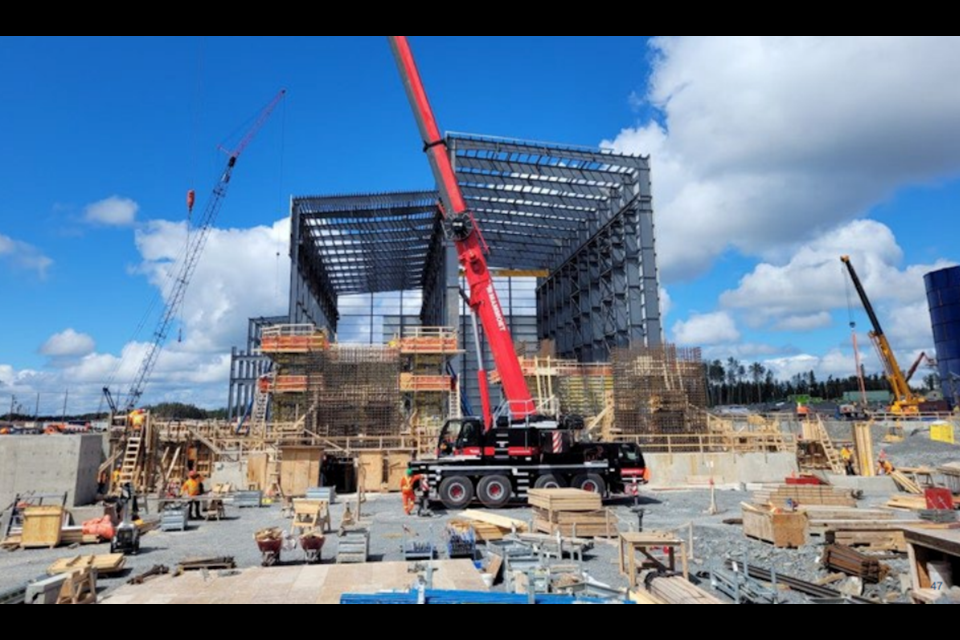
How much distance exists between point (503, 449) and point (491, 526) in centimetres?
517

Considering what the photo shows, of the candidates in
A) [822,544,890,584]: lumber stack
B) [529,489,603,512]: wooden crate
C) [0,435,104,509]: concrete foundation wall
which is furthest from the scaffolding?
[822,544,890,584]: lumber stack

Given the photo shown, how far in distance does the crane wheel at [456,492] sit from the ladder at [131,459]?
1544cm

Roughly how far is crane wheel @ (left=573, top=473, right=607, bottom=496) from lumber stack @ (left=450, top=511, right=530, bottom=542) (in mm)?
4838

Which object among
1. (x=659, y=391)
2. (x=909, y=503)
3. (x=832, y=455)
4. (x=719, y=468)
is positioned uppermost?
(x=659, y=391)

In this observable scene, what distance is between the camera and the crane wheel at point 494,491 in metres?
19.2

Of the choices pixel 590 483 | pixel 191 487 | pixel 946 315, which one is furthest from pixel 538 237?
pixel 946 315

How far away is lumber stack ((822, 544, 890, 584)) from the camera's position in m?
10.3

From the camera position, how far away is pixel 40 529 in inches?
581

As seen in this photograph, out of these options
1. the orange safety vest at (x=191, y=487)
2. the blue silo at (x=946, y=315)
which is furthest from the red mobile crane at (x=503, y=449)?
the blue silo at (x=946, y=315)

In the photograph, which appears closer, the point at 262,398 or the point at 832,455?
the point at 832,455

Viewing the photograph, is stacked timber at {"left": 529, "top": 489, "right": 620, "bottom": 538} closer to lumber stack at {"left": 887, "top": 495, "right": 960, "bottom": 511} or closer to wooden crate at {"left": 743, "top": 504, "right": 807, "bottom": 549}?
wooden crate at {"left": 743, "top": 504, "right": 807, "bottom": 549}

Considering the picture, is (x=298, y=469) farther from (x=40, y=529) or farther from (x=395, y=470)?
(x=40, y=529)
